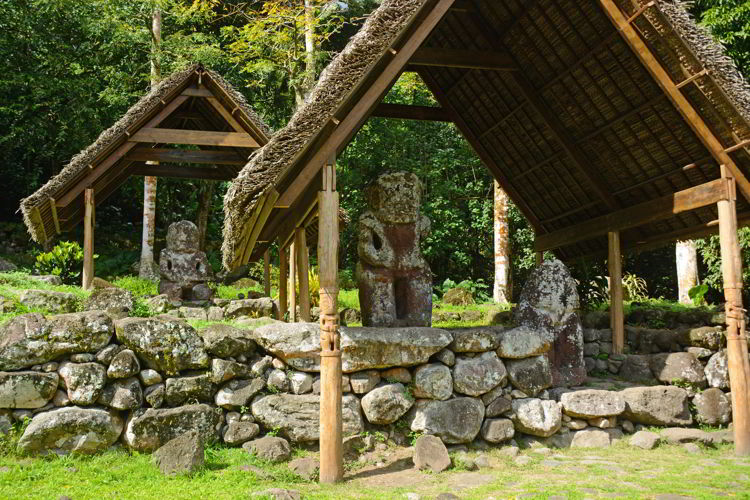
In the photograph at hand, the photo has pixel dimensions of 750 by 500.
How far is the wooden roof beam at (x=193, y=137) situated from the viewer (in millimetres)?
12539

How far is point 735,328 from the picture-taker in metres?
7.63

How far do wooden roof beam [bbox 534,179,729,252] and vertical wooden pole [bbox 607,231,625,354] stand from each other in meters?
0.26

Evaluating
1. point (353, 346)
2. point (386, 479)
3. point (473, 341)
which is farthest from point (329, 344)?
point (473, 341)

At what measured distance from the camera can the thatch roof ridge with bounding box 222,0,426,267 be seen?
21.3ft

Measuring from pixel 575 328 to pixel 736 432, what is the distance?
7.24ft

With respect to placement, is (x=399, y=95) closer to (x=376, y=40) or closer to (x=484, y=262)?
(x=484, y=262)

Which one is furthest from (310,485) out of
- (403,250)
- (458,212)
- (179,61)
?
(179,61)

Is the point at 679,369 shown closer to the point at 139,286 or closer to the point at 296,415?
the point at 296,415

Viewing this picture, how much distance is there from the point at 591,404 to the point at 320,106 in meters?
4.88

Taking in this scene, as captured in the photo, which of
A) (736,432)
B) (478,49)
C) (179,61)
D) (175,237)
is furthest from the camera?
(179,61)

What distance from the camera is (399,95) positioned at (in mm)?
20016

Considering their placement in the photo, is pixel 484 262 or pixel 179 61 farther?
pixel 484 262

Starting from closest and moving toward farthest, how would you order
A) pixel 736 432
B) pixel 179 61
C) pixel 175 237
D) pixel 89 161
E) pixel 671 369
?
pixel 736 432, pixel 671 369, pixel 89 161, pixel 175 237, pixel 179 61

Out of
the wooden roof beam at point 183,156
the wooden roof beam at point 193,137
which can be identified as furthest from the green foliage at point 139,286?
the wooden roof beam at point 193,137
